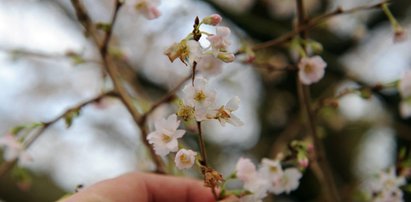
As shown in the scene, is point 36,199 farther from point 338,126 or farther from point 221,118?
point 221,118

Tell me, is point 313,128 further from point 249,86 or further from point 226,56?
point 249,86

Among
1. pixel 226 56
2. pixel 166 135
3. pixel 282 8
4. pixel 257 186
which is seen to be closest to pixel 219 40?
pixel 226 56

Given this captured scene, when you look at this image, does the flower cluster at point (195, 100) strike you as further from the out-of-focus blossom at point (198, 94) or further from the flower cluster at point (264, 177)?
the flower cluster at point (264, 177)

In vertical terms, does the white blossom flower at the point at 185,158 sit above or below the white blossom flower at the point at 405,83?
below

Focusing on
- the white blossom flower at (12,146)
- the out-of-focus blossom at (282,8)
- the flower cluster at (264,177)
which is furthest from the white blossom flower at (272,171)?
the out-of-focus blossom at (282,8)

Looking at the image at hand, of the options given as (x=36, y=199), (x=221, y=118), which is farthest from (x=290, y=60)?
(x=221, y=118)

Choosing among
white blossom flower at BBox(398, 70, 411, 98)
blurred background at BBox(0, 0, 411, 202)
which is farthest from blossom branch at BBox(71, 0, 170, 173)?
blurred background at BBox(0, 0, 411, 202)
